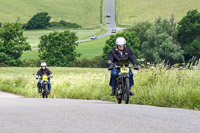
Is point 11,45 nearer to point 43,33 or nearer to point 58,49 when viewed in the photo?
point 58,49

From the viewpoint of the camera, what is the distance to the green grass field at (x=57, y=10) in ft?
468

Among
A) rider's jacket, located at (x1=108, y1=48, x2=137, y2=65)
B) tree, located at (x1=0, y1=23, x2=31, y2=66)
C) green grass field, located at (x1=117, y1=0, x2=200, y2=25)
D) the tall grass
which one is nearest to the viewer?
the tall grass

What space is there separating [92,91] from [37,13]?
125 m

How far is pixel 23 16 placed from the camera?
472 ft

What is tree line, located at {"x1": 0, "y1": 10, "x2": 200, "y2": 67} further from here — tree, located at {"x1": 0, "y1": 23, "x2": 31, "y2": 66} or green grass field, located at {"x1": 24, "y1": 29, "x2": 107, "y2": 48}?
green grass field, located at {"x1": 24, "y1": 29, "x2": 107, "y2": 48}

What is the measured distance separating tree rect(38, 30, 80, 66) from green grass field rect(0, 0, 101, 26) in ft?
113

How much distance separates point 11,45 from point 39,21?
3837cm

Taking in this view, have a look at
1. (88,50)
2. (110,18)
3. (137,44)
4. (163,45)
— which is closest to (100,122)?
(163,45)

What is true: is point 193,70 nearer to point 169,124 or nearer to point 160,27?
point 169,124

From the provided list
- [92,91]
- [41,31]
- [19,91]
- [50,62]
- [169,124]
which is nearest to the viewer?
[169,124]

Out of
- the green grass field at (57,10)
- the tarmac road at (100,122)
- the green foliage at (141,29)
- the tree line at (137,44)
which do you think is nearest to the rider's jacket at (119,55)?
the tarmac road at (100,122)

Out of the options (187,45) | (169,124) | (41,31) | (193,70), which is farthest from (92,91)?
(41,31)

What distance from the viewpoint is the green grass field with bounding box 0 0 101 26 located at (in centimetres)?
14262

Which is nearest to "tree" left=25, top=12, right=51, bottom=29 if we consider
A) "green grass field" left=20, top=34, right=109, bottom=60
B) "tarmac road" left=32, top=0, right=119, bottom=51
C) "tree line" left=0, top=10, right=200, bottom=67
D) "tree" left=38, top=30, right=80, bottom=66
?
"tarmac road" left=32, top=0, right=119, bottom=51
